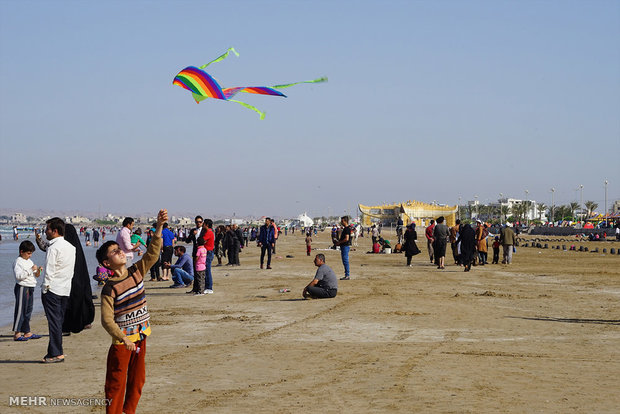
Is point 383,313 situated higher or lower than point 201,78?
lower

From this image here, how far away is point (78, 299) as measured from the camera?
27.5 feet

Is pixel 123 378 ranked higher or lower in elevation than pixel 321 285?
higher

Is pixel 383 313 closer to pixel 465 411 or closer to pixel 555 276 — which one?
pixel 465 411

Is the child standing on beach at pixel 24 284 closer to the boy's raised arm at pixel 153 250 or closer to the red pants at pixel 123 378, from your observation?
the boy's raised arm at pixel 153 250

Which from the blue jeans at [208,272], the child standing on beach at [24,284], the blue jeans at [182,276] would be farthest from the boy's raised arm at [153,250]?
the blue jeans at [182,276]

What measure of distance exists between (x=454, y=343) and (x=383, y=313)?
3096 millimetres

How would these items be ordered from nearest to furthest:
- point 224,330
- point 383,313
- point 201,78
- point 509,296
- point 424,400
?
1. point 424,400
2. point 224,330
3. point 201,78
4. point 383,313
5. point 509,296

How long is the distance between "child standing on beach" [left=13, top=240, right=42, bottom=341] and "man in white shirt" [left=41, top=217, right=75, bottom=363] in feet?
3.91

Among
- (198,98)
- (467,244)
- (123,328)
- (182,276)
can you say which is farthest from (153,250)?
(467,244)

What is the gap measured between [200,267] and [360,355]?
7818 mm

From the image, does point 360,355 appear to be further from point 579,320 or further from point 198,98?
point 198,98

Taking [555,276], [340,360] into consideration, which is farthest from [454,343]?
[555,276]

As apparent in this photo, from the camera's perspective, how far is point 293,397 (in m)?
6.53

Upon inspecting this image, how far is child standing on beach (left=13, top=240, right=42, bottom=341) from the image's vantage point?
30.5ft
